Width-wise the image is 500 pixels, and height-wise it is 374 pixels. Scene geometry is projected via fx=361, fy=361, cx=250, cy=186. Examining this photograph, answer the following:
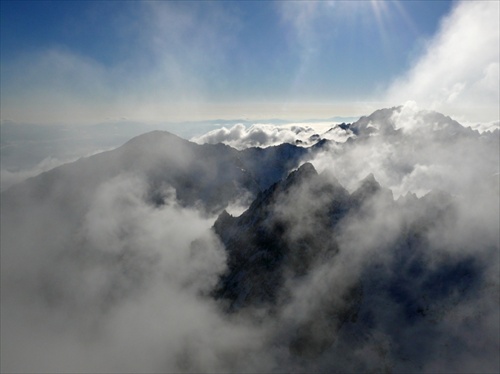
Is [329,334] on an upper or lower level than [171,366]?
upper

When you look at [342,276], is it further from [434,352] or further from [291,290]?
[434,352]

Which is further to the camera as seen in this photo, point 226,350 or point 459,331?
point 226,350

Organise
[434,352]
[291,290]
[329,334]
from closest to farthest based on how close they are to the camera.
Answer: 1. [434,352]
2. [329,334]
3. [291,290]

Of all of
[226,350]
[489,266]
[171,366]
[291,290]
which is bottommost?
[171,366]

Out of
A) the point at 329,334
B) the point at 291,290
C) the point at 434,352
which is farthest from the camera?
the point at 291,290

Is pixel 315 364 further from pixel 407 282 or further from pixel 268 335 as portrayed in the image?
pixel 407 282

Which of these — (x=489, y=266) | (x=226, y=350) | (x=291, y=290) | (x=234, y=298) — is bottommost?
(x=226, y=350)

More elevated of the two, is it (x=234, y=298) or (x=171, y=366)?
(x=234, y=298)

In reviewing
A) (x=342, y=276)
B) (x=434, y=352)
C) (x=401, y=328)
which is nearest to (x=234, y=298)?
(x=342, y=276)

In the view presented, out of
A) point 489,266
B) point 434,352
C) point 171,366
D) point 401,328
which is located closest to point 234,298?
point 171,366
